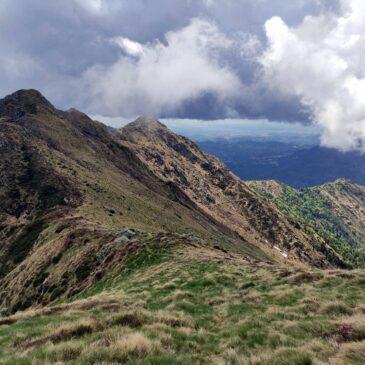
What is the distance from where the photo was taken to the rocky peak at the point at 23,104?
16529cm

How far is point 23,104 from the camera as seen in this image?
171 m

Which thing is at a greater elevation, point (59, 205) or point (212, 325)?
point (212, 325)

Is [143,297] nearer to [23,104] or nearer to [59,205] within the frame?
[59,205]

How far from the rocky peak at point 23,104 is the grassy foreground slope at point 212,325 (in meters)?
154

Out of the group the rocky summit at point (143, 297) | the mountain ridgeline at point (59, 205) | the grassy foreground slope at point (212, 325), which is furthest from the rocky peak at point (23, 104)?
the grassy foreground slope at point (212, 325)

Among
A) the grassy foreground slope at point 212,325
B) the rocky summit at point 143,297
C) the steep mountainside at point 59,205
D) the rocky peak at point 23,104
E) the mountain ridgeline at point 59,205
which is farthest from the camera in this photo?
the rocky peak at point 23,104

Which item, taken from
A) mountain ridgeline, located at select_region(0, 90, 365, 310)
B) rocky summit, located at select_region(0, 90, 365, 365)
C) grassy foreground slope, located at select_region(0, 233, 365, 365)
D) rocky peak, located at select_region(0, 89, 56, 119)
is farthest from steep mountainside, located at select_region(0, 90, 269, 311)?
grassy foreground slope, located at select_region(0, 233, 365, 365)

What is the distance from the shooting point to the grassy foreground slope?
1058cm

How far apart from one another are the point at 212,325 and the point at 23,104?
6833 inches

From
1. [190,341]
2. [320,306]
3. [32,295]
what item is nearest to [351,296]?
[320,306]

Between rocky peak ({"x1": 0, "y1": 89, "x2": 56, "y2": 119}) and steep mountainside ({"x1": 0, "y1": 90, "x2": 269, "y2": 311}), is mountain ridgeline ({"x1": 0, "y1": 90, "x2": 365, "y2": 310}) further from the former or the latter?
rocky peak ({"x1": 0, "y1": 89, "x2": 56, "y2": 119})

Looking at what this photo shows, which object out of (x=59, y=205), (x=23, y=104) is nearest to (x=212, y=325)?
(x=59, y=205)

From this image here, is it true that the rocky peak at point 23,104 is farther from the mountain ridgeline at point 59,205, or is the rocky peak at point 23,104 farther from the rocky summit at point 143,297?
the rocky summit at point 143,297

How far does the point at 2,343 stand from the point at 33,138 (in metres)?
125
